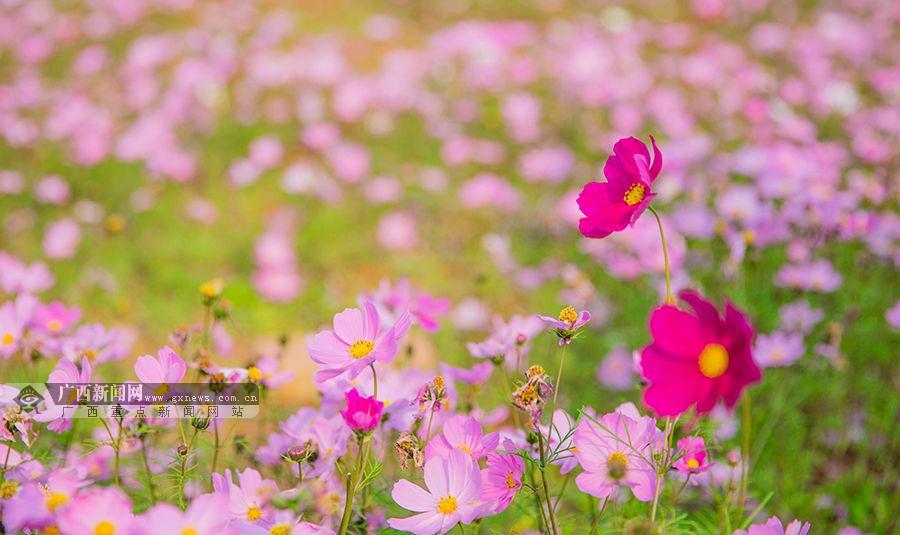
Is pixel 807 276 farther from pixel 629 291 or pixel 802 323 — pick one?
pixel 629 291

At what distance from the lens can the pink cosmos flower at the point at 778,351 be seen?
70.2 inches

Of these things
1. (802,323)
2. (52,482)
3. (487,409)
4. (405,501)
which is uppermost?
(52,482)

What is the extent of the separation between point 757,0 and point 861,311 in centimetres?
383

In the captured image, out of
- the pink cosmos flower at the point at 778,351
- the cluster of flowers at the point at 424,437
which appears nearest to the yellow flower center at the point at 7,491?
the cluster of flowers at the point at 424,437

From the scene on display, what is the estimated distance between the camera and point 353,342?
3.51 ft

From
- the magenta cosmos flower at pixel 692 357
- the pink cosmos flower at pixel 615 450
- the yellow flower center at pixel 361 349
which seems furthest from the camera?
the yellow flower center at pixel 361 349

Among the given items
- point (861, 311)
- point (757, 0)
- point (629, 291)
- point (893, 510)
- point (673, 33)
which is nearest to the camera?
point (893, 510)

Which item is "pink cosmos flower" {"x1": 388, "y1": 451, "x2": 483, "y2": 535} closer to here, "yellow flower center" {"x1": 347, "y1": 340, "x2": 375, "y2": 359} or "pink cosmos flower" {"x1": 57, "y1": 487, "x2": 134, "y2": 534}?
"yellow flower center" {"x1": 347, "y1": 340, "x2": 375, "y2": 359}

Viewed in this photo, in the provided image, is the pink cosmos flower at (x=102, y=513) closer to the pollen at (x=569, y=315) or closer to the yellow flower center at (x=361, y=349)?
the yellow flower center at (x=361, y=349)

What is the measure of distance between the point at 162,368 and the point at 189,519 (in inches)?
12.8

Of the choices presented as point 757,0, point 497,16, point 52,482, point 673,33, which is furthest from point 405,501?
point 757,0

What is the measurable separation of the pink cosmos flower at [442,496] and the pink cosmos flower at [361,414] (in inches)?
4.9

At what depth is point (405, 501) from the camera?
970mm

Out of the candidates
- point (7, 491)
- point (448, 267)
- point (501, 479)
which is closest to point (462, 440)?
point (501, 479)
